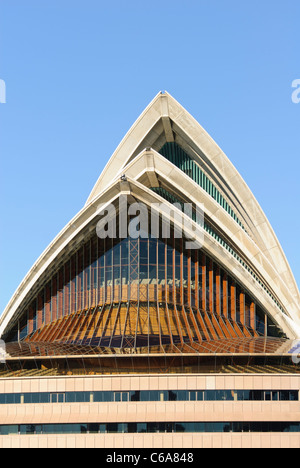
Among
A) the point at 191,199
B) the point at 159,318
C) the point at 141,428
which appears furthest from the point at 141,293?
the point at 141,428

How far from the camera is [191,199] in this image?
46.1 metres

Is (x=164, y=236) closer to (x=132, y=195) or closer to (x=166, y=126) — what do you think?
(x=132, y=195)

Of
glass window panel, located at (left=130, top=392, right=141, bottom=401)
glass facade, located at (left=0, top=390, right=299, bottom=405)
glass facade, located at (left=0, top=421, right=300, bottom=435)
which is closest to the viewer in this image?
glass facade, located at (left=0, top=421, right=300, bottom=435)

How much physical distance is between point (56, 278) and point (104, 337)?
875 cm

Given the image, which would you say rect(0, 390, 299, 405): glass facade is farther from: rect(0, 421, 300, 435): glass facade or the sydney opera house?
rect(0, 421, 300, 435): glass facade

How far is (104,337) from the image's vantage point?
4112 centimetres

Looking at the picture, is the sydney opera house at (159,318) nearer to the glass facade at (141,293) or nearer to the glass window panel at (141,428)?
the glass facade at (141,293)

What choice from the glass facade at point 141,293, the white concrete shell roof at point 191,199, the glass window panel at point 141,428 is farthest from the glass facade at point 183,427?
the white concrete shell roof at point 191,199

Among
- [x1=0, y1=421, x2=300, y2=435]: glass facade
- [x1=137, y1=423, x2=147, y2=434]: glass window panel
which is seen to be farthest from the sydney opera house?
[x1=137, y1=423, x2=147, y2=434]: glass window panel

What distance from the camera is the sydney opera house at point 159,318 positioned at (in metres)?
34.8

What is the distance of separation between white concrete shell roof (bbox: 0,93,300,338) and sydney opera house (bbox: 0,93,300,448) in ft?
0.30

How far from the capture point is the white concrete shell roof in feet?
146

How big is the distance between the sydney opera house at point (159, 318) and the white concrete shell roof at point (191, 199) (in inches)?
3.6

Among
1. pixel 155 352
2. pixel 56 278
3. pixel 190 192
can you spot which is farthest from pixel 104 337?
pixel 190 192
